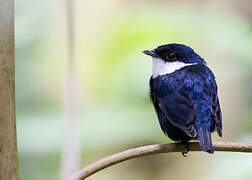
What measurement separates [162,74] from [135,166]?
7.43ft

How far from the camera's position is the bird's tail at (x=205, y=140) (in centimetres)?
223

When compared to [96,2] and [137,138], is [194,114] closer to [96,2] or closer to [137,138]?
[137,138]

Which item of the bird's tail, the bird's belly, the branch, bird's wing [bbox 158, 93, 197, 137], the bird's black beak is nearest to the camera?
the branch

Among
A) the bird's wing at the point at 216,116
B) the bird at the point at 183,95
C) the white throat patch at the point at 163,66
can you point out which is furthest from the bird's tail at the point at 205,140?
the white throat patch at the point at 163,66

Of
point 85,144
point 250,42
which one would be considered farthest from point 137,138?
point 250,42

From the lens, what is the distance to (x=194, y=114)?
2.70 metres

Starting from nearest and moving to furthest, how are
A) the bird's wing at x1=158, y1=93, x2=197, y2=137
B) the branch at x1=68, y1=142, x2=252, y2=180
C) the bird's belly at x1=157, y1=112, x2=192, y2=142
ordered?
1. the branch at x1=68, y1=142, x2=252, y2=180
2. the bird's wing at x1=158, y1=93, x2=197, y2=137
3. the bird's belly at x1=157, y1=112, x2=192, y2=142

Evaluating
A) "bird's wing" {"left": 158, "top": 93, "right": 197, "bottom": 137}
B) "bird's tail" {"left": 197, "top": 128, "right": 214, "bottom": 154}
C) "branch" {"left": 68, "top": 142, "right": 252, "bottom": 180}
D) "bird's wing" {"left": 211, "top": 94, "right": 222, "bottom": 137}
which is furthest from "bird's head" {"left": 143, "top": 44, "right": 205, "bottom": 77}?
"branch" {"left": 68, "top": 142, "right": 252, "bottom": 180}

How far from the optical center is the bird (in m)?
2.66

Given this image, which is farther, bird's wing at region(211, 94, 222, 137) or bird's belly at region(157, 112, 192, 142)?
bird's belly at region(157, 112, 192, 142)

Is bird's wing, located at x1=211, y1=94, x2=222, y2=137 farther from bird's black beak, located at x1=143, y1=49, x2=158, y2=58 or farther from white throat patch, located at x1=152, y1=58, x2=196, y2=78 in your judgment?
bird's black beak, located at x1=143, y1=49, x2=158, y2=58

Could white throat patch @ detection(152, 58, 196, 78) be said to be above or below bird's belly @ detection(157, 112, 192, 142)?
above

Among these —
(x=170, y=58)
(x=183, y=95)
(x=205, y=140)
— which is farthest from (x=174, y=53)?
(x=205, y=140)

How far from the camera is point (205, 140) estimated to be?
93.6 inches
